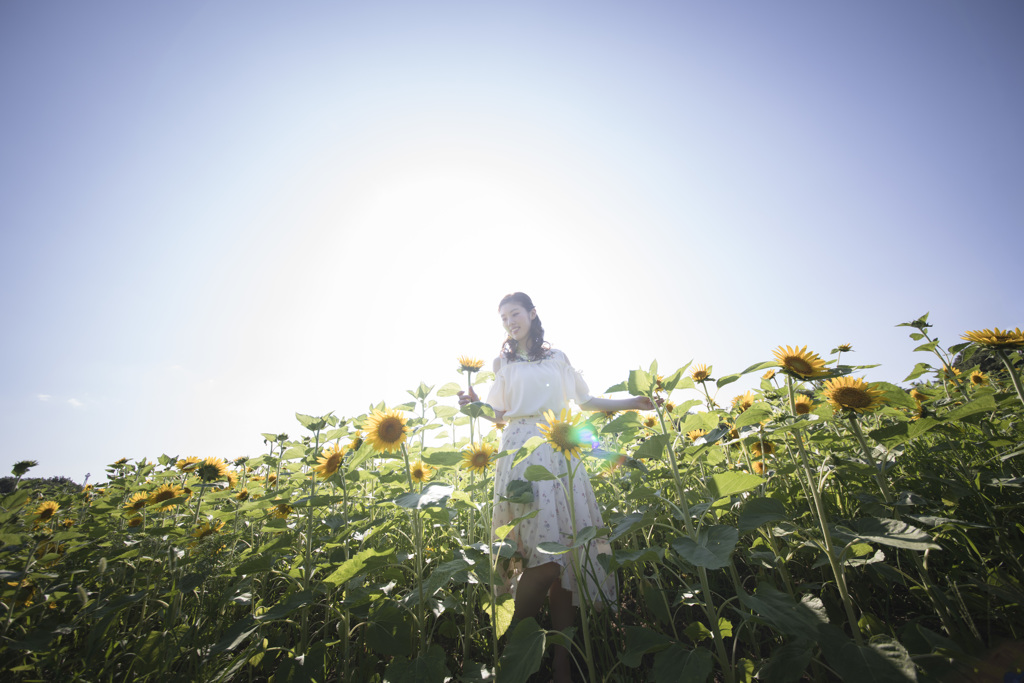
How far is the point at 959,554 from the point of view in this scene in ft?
4.73

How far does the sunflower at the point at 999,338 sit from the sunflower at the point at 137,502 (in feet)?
19.2

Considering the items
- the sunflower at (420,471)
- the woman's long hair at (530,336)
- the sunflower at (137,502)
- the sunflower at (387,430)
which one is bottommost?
the sunflower at (420,471)

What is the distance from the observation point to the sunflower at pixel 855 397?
1.50m

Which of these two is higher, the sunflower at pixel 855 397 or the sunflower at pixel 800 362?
the sunflower at pixel 800 362

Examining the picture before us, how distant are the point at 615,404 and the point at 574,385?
19.6 inches

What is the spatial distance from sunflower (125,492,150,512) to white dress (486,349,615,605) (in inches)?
114

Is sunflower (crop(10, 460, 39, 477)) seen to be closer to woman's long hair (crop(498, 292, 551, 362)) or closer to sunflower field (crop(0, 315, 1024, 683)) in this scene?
sunflower field (crop(0, 315, 1024, 683))

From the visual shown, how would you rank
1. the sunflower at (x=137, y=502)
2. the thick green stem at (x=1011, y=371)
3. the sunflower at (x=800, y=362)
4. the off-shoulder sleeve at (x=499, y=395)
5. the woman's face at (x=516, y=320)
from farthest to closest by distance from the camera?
the woman's face at (x=516, y=320) < the off-shoulder sleeve at (x=499, y=395) < the sunflower at (x=137, y=502) < the thick green stem at (x=1011, y=371) < the sunflower at (x=800, y=362)

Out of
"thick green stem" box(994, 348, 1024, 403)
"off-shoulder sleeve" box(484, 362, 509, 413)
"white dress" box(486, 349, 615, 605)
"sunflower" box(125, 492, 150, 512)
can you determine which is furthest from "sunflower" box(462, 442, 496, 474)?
"thick green stem" box(994, 348, 1024, 403)

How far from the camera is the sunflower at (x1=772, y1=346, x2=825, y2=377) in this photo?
1.45 meters

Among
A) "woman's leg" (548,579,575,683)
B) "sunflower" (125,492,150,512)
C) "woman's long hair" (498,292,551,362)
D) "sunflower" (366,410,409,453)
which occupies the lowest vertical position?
"woman's leg" (548,579,575,683)

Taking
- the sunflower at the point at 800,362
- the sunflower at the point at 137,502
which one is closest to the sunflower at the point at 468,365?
the sunflower at the point at 800,362

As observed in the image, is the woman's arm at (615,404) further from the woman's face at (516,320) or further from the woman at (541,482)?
the woman's face at (516,320)

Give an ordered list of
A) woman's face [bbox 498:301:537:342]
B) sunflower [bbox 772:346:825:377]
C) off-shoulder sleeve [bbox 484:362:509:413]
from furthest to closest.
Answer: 1. woman's face [bbox 498:301:537:342]
2. off-shoulder sleeve [bbox 484:362:509:413]
3. sunflower [bbox 772:346:825:377]
